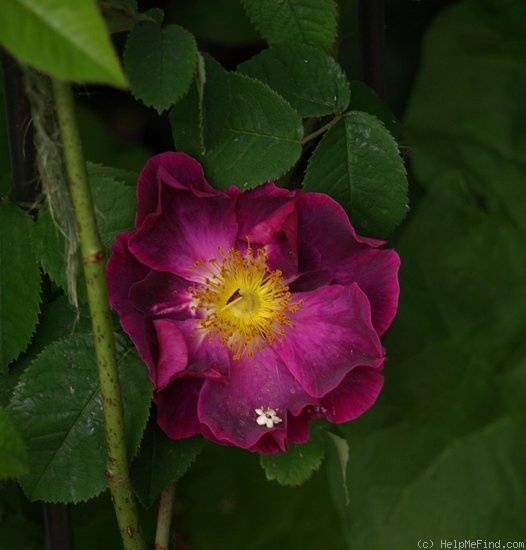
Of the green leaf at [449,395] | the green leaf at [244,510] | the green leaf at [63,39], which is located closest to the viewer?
the green leaf at [63,39]

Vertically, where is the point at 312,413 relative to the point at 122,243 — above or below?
below

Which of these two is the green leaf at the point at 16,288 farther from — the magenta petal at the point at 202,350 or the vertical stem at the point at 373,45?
the vertical stem at the point at 373,45

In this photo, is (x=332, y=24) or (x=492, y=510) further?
(x=492, y=510)

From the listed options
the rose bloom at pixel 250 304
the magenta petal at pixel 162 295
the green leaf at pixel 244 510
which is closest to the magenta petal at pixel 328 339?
the rose bloom at pixel 250 304

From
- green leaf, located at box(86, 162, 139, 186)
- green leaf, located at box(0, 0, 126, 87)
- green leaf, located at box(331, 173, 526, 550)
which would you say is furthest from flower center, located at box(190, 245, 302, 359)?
green leaf, located at box(331, 173, 526, 550)

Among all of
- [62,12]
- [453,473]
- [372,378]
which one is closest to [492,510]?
[453,473]

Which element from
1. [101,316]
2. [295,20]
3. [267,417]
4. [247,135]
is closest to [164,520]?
[267,417]

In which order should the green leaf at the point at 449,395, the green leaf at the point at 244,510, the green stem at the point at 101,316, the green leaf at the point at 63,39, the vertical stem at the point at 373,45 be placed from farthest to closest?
the green leaf at the point at 244,510
the green leaf at the point at 449,395
the vertical stem at the point at 373,45
the green stem at the point at 101,316
the green leaf at the point at 63,39

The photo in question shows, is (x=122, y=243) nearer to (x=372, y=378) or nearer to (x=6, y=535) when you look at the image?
(x=372, y=378)
